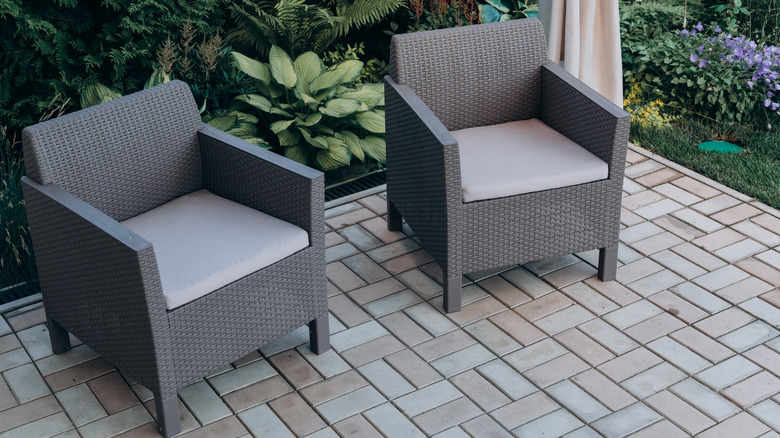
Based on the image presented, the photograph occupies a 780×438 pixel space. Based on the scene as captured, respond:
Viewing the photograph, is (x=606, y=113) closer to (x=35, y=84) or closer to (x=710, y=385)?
(x=710, y=385)

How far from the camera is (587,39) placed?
14.7 ft

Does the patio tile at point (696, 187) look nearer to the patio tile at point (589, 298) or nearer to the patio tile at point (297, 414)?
the patio tile at point (589, 298)

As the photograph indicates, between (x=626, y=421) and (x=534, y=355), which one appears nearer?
(x=626, y=421)

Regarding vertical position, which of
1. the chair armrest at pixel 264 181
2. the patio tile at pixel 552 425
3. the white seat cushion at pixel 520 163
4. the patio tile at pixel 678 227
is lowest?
the patio tile at pixel 552 425

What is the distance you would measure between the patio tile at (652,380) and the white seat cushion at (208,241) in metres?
1.23

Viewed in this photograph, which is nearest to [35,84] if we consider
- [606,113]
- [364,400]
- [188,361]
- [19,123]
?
[19,123]

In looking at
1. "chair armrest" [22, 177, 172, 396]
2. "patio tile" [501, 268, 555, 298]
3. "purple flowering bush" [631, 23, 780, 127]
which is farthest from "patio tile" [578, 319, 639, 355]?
"purple flowering bush" [631, 23, 780, 127]

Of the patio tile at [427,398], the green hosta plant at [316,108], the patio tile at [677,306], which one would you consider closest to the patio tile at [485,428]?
the patio tile at [427,398]

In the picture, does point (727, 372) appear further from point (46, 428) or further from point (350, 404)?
point (46, 428)

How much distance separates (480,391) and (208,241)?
3.48 ft

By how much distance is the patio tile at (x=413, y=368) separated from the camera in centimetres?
324

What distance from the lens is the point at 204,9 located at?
467 cm

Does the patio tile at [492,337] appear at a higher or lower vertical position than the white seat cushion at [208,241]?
lower

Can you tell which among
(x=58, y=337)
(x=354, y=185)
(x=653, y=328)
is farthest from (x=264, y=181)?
(x=653, y=328)
